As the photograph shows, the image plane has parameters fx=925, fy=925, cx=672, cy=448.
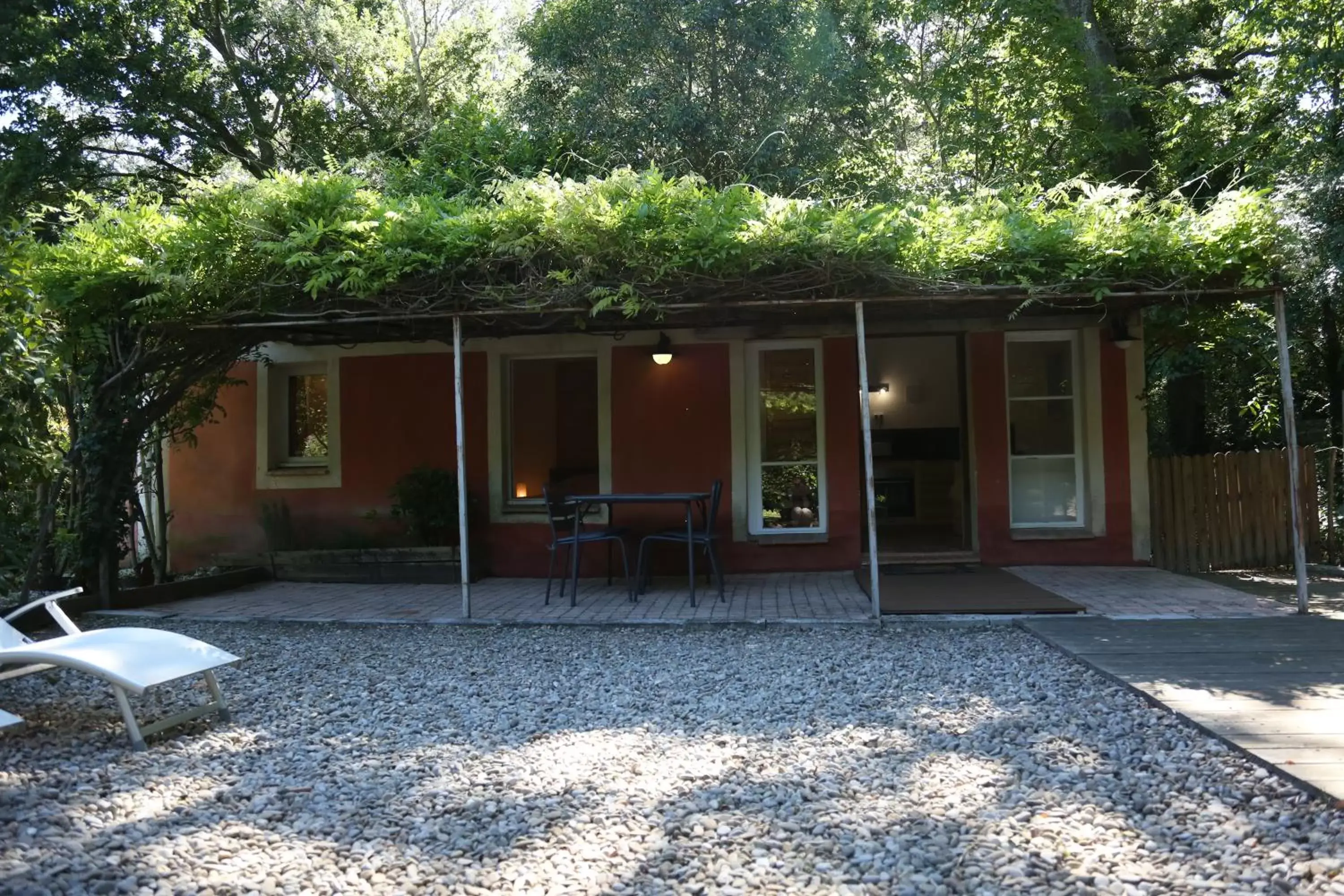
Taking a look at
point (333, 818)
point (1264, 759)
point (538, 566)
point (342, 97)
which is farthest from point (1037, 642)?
point (342, 97)

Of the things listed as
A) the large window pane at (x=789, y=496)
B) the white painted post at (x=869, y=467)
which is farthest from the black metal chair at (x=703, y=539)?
the white painted post at (x=869, y=467)

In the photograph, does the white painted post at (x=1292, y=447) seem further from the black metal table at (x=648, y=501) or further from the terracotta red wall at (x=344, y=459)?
the terracotta red wall at (x=344, y=459)

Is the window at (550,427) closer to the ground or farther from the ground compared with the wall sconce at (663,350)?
closer to the ground

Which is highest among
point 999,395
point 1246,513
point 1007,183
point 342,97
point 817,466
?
point 342,97

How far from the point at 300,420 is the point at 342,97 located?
6.92 m

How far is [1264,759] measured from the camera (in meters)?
2.95

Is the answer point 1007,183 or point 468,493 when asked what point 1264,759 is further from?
point 1007,183

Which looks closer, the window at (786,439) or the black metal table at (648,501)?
the black metal table at (648,501)

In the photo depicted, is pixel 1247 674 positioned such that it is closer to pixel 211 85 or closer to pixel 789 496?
pixel 789 496

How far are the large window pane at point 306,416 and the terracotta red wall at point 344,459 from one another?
0.35 metres

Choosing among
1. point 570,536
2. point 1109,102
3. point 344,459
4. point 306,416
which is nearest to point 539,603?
point 570,536

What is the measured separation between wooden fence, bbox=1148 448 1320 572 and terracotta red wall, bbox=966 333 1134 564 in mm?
384

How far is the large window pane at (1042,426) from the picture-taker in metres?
8.20

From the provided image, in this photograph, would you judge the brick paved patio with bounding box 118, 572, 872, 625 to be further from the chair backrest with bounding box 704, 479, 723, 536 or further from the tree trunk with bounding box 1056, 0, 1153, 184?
the tree trunk with bounding box 1056, 0, 1153, 184
